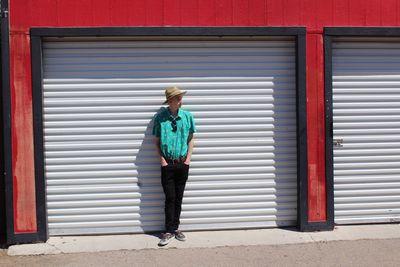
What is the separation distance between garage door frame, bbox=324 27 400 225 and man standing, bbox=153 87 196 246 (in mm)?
1633

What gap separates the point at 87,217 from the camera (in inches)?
253

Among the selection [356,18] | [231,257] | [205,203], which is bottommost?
[231,257]

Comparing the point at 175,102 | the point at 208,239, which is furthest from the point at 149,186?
the point at 175,102

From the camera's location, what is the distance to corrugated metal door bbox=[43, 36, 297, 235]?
6344 millimetres

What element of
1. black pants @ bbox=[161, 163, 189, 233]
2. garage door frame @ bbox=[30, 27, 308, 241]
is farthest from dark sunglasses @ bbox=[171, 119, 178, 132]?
garage door frame @ bbox=[30, 27, 308, 241]

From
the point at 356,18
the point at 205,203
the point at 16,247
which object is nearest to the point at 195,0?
the point at 356,18

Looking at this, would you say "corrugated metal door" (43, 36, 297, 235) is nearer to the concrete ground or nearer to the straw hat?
the concrete ground

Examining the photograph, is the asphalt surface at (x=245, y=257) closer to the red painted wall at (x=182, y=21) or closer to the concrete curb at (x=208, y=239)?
the concrete curb at (x=208, y=239)

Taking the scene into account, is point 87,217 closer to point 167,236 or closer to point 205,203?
point 167,236

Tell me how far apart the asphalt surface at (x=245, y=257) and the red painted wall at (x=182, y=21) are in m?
0.58

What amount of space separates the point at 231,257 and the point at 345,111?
2.36 metres

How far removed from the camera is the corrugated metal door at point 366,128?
662cm

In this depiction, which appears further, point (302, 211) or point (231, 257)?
point (302, 211)

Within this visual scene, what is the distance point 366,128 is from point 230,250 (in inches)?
91.7
